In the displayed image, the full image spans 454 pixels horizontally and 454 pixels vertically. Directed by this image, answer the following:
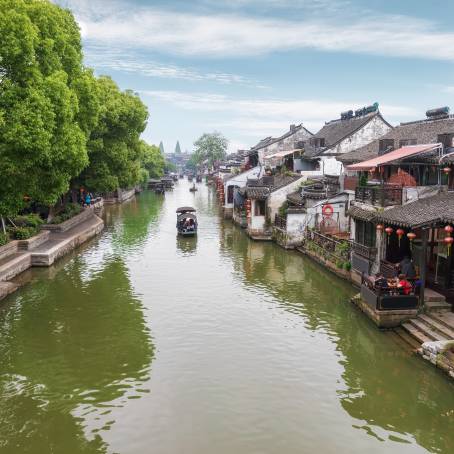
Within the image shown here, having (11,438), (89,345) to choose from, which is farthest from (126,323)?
(11,438)

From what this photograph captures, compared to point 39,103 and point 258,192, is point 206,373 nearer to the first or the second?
point 39,103

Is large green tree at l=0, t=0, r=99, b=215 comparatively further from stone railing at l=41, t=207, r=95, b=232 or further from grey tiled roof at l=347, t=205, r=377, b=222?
grey tiled roof at l=347, t=205, r=377, b=222

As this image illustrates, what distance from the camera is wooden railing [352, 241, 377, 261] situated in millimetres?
22078

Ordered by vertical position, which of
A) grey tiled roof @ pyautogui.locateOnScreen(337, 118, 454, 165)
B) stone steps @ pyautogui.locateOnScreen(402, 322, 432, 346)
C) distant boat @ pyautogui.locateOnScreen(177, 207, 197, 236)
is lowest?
stone steps @ pyautogui.locateOnScreen(402, 322, 432, 346)

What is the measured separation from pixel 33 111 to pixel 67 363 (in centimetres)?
1214

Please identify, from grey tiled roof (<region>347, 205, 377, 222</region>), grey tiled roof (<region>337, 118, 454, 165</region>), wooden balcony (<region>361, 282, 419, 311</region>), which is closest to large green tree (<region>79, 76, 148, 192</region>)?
grey tiled roof (<region>337, 118, 454, 165</region>)

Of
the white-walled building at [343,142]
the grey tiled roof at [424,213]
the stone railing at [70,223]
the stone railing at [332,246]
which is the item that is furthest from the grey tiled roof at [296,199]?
the stone railing at [70,223]

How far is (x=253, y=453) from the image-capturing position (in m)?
10.3

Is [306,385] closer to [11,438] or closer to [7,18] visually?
[11,438]

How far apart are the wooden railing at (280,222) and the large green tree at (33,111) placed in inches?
A: 591

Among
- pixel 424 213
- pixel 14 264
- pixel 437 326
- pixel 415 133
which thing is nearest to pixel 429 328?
pixel 437 326

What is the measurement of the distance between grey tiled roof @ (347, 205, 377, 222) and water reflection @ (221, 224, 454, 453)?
3.68 meters

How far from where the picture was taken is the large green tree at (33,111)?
20375 mm

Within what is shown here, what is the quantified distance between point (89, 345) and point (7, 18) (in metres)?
14.8
